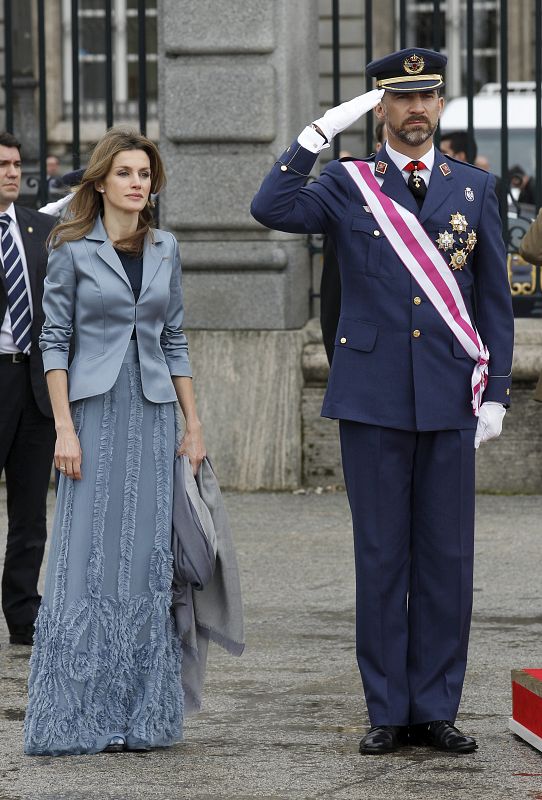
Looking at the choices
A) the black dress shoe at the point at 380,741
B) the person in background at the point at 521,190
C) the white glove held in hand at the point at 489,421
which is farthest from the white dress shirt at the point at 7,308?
the person in background at the point at 521,190

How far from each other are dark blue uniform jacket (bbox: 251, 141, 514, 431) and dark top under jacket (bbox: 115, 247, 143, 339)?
16.1 inches

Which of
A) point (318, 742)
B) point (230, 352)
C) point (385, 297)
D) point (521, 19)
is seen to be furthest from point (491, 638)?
point (521, 19)

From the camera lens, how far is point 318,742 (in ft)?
16.7

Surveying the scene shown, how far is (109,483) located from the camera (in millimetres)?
5027

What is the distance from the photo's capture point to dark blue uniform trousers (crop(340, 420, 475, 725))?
16.4 ft

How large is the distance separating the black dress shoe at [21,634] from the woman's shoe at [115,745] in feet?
5.00

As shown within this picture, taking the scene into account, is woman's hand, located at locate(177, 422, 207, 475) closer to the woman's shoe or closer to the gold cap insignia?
the woman's shoe

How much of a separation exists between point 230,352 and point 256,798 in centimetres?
481

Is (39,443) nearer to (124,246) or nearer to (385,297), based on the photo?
(124,246)

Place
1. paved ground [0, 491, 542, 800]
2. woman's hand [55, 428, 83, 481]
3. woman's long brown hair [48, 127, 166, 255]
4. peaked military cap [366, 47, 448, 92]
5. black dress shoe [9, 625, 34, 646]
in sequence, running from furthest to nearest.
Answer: black dress shoe [9, 625, 34, 646], woman's long brown hair [48, 127, 166, 255], woman's hand [55, 428, 83, 481], peaked military cap [366, 47, 448, 92], paved ground [0, 491, 542, 800]

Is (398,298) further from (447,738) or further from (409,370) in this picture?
(447,738)

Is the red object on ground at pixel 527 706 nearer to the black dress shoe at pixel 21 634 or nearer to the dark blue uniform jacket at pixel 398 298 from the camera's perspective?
the dark blue uniform jacket at pixel 398 298

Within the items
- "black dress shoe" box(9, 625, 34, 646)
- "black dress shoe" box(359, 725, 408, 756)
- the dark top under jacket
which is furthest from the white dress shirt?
"black dress shoe" box(359, 725, 408, 756)

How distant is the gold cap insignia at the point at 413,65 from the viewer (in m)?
4.91
